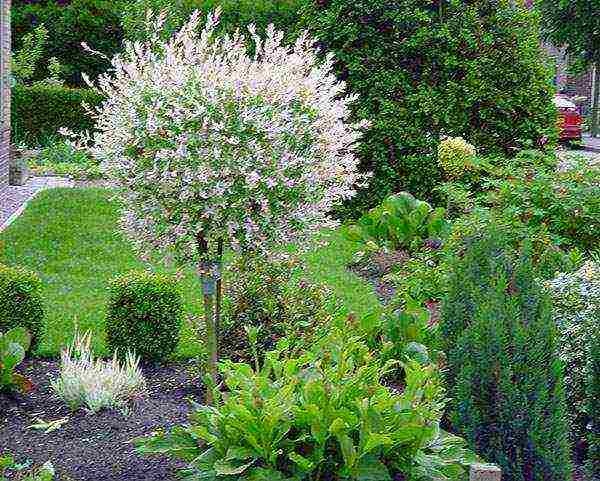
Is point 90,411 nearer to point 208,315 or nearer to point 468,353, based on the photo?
point 208,315

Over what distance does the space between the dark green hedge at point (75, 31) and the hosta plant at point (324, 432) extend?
18.4 metres

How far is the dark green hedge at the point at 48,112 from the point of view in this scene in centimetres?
1736

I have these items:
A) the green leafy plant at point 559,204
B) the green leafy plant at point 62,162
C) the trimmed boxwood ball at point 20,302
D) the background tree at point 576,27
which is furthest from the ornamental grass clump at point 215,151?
the background tree at point 576,27

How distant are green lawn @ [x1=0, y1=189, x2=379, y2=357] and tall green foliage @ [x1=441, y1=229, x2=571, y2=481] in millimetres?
2293

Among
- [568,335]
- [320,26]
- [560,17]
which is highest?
[560,17]

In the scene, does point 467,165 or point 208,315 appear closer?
point 208,315

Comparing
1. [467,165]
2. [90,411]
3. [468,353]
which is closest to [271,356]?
[468,353]

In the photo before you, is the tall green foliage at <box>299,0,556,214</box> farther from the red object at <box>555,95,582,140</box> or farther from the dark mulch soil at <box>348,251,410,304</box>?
the red object at <box>555,95,582,140</box>

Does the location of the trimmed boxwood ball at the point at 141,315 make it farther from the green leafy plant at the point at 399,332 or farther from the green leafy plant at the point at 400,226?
the green leafy plant at the point at 400,226

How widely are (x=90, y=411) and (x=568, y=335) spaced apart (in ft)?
8.21

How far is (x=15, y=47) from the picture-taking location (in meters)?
22.0

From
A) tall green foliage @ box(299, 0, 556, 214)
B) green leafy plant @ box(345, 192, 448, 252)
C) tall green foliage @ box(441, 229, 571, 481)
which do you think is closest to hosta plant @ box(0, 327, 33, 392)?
tall green foliage @ box(441, 229, 571, 481)

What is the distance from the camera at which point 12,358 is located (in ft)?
16.3

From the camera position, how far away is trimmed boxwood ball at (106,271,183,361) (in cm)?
564
